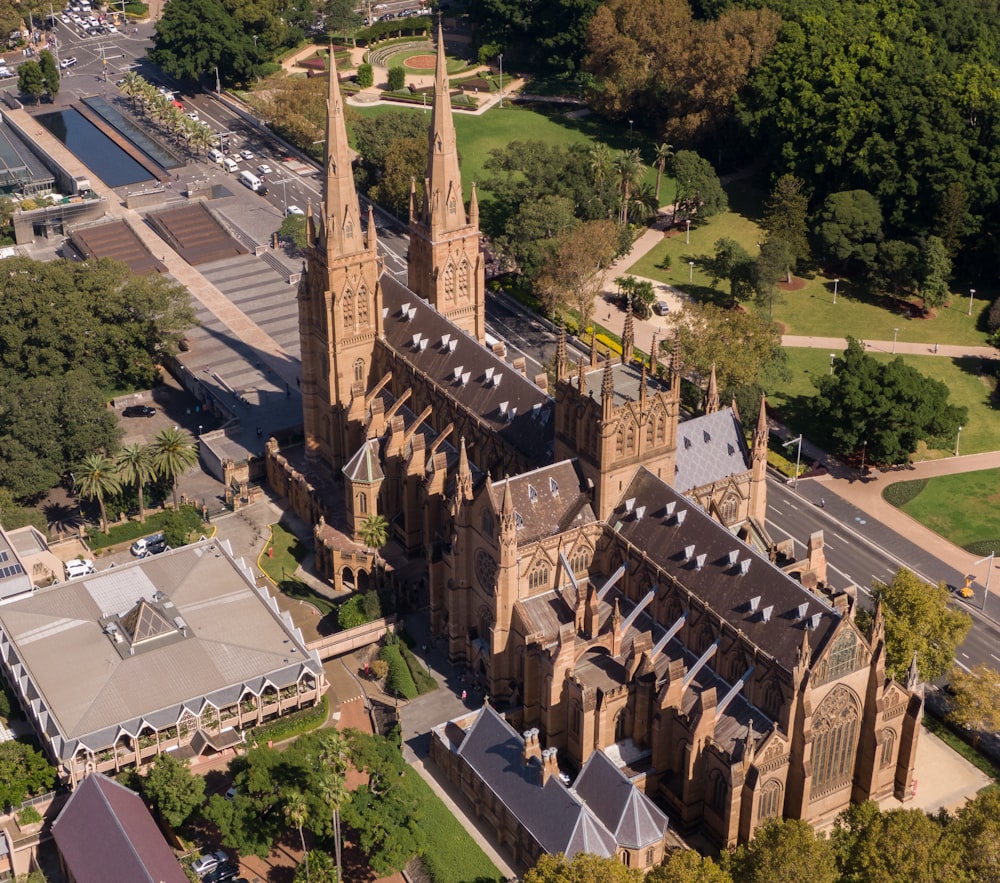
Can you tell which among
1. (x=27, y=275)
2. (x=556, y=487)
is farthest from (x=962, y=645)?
(x=27, y=275)

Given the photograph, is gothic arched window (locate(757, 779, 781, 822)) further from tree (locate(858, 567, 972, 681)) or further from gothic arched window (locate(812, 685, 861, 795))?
tree (locate(858, 567, 972, 681))

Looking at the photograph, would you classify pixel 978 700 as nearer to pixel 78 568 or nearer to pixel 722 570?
pixel 722 570

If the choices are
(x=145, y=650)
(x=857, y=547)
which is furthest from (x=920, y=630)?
(x=145, y=650)

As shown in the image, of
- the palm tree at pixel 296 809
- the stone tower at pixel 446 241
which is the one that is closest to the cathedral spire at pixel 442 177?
the stone tower at pixel 446 241

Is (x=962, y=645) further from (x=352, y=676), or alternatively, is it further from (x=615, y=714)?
(x=352, y=676)

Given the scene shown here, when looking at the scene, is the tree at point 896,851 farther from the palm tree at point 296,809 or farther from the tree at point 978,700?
the palm tree at point 296,809
